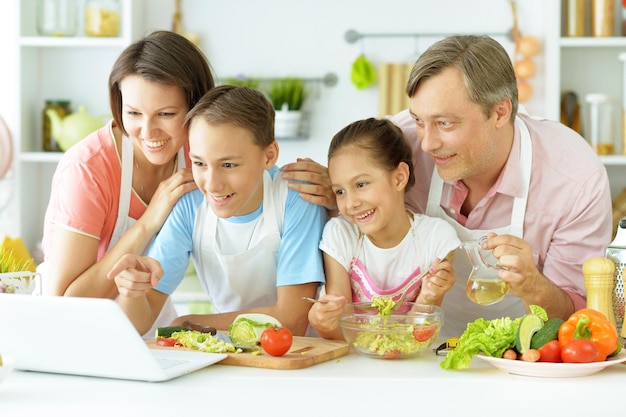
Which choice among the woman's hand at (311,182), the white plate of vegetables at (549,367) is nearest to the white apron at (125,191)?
the woman's hand at (311,182)

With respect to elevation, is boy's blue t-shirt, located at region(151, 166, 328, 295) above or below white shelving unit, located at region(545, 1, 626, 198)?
below

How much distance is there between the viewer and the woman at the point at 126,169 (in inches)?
83.3

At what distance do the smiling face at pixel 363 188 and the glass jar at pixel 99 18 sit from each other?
213cm

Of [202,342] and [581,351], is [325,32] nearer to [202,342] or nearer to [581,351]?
[202,342]

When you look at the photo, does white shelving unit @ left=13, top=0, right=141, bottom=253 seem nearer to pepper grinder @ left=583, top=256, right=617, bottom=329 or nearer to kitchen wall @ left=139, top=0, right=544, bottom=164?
kitchen wall @ left=139, top=0, right=544, bottom=164

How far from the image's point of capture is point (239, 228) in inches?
84.3

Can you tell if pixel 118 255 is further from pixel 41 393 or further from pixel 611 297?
pixel 611 297

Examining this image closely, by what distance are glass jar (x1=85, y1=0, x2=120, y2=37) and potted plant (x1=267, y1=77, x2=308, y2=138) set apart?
0.77 m

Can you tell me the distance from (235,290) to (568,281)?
0.82 m

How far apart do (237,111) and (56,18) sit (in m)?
2.24

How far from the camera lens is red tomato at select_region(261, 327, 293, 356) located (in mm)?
1654

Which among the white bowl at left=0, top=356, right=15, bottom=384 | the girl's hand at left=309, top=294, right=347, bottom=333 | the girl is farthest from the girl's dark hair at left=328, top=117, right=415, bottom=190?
the white bowl at left=0, top=356, right=15, bottom=384

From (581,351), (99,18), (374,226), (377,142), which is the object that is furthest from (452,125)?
(99,18)

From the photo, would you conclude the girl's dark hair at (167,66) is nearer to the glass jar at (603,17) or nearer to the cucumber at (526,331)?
the cucumber at (526,331)
